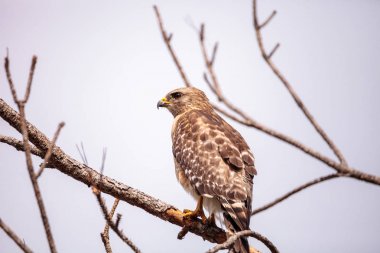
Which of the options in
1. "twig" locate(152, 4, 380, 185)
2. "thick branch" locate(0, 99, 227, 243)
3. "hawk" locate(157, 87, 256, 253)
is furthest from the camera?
"hawk" locate(157, 87, 256, 253)

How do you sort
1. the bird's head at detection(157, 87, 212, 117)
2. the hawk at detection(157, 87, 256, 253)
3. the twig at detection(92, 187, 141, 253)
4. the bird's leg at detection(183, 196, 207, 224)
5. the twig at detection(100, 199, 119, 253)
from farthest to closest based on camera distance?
1. the bird's head at detection(157, 87, 212, 117)
2. the bird's leg at detection(183, 196, 207, 224)
3. the hawk at detection(157, 87, 256, 253)
4. the twig at detection(100, 199, 119, 253)
5. the twig at detection(92, 187, 141, 253)

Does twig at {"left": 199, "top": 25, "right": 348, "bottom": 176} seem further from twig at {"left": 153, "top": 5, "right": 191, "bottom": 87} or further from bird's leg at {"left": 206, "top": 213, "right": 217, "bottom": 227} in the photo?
bird's leg at {"left": 206, "top": 213, "right": 217, "bottom": 227}

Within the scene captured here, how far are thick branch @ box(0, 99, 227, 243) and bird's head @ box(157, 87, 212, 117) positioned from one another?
262cm

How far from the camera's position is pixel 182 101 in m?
8.03

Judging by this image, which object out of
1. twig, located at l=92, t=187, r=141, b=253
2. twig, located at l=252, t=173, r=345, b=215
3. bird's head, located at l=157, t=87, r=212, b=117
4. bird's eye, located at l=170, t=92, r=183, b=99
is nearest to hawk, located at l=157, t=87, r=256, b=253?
bird's head, located at l=157, t=87, r=212, b=117

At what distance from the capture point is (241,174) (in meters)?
5.69

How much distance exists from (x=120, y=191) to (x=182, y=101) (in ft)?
9.47

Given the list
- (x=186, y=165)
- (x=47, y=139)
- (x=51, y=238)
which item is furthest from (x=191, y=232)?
(x=51, y=238)

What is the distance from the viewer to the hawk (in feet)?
17.5

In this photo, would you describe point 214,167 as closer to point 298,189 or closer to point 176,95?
point 176,95

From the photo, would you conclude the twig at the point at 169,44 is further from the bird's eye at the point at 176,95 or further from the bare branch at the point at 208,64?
the bird's eye at the point at 176,95

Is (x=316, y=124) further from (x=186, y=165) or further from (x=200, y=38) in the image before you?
(x=186, y=165)

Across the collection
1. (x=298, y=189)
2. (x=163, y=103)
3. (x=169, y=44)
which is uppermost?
(x=163, y=103)

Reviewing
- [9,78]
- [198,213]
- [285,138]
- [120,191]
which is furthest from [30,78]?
[198,213]
